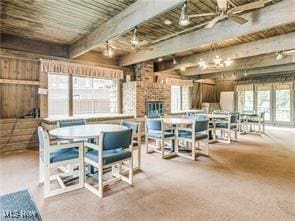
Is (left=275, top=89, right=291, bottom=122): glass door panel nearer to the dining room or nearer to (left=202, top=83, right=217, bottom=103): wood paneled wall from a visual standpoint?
the dining room

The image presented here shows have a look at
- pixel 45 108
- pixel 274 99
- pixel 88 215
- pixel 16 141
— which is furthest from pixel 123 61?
pixel 274 99

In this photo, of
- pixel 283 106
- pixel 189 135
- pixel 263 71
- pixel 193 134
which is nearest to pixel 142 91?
pixel 189 135

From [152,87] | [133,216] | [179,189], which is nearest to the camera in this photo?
[133,216]

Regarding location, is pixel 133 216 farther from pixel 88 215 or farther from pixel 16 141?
pixel 16 141

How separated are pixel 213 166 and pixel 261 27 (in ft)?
8.10

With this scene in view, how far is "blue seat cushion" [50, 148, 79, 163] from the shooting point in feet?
8.43

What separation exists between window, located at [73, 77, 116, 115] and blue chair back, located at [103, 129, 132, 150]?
12.4ft

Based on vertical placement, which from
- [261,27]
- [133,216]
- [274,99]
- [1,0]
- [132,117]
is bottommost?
[133,216]

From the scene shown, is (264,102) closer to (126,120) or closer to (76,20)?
(126,120)

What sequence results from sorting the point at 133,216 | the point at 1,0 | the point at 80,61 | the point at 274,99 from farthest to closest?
the point at 274,99
the point at 80,61
the point at 1,0
the point at 133,216

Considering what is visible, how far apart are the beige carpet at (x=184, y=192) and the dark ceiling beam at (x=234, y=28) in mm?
2365

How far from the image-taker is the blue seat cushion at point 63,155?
8.43 feet

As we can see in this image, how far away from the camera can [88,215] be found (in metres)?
2.07

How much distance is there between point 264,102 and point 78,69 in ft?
28.5
